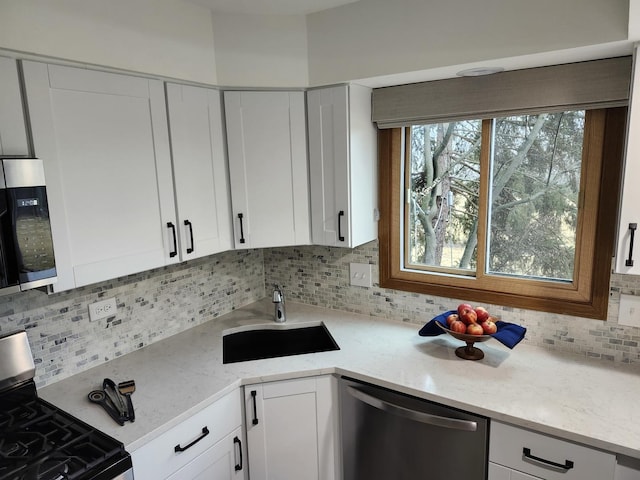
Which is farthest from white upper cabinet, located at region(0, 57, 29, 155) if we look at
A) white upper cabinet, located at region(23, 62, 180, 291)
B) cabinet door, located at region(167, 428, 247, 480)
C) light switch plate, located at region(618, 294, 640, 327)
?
light switch plate, located at region(618, 294, 640, 327)

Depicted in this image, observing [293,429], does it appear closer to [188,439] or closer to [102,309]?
[188,439]

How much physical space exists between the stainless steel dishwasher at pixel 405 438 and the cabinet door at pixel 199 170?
88 cm

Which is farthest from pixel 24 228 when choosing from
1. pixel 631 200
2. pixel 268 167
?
pixel 631 200

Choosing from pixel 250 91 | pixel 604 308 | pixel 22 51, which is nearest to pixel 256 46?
pixel 250 91

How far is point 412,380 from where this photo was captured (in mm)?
1654

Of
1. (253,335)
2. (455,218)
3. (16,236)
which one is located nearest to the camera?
(16,236)

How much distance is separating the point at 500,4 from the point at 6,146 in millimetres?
1677

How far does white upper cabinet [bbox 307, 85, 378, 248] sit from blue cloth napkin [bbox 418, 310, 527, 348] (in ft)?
1.71

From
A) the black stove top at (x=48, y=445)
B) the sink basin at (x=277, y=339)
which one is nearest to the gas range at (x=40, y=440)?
the black stove top at (x=48, y=445)

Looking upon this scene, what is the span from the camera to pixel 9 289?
1238mm

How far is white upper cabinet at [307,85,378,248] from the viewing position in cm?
196

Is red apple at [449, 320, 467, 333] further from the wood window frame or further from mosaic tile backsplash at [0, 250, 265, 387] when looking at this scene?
mosaic tile backsplash at [0, 250, 265, 387]

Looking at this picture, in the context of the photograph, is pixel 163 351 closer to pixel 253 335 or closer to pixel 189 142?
pixel 253 335

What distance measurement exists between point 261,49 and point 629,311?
1.87 metres
